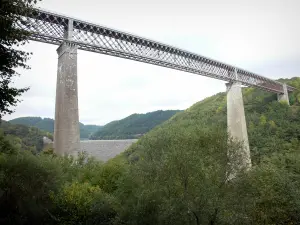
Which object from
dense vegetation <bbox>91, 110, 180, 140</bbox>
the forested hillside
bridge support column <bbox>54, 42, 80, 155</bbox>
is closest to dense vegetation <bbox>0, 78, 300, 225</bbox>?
bridge support column <bbox>54, 42, 80, 155</bbox>

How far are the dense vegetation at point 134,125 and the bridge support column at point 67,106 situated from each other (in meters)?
112

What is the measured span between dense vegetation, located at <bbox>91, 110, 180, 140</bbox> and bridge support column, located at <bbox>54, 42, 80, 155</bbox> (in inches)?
4426

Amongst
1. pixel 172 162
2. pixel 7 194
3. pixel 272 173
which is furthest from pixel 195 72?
pixel 7 194

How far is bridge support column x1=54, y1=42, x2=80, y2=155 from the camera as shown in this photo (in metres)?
16.8

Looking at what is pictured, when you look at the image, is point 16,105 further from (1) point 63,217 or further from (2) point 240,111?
(2) point 240,111

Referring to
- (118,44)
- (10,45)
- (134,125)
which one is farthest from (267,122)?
(134,125)

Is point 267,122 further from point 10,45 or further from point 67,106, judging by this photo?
point 10,45

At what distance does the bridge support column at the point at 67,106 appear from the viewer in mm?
16766

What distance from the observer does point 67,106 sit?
16969 millimetres

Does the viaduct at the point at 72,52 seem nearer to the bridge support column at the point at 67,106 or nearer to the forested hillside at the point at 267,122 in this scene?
the bridge support column at the point at 67,106

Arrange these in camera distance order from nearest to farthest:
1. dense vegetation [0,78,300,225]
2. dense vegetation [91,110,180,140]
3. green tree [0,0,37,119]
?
1. green tree [0,0,37,119]
2. dense vegetation [0,78,300,225]
3. dense vegetation [91,110,180,140]

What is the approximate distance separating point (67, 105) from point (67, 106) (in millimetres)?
67

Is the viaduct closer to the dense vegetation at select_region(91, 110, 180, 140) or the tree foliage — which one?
the tree foliage

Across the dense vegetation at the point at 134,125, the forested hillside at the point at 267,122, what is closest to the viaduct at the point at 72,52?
the forested hillside at the point at 267,122
